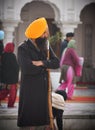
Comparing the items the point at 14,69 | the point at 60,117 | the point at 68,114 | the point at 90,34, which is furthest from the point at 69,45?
the point at 90,34

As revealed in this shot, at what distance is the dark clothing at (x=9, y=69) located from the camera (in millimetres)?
8820

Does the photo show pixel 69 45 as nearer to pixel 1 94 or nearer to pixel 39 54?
pixel 1 94

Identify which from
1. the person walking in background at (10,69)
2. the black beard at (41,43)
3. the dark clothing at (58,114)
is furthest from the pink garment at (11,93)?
the black beard at (41,43)

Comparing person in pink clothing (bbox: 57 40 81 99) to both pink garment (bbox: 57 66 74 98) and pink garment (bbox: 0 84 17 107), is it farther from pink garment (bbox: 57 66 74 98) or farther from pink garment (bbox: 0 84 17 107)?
pink garment (bbox: 0 84 17 107)

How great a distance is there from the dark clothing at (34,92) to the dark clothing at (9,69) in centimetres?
246

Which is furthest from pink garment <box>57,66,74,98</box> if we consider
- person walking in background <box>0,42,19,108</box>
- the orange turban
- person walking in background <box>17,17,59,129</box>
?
the orange turban

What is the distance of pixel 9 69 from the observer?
29.0ft

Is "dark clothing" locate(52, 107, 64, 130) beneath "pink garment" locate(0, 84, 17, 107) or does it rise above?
above

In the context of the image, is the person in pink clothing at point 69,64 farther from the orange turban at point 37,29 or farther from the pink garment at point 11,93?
the orange turban at point 37,29

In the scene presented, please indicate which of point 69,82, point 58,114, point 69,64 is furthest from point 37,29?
point 69,82

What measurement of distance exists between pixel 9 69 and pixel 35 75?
8.41 ft

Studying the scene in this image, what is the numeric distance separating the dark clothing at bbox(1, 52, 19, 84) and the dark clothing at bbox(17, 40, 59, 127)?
246 cm

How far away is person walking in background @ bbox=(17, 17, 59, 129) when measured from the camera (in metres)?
6.25

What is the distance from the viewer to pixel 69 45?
1029 cm
